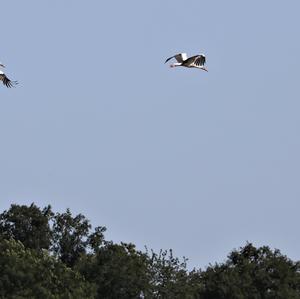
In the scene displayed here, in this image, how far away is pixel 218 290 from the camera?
180875 millimetres

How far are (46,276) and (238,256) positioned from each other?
4180 cm

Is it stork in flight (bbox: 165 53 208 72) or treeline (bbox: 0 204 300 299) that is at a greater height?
treeline (bbox: 0 204 300 299)

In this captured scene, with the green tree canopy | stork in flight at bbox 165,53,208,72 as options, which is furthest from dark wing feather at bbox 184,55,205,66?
the green tree canopy

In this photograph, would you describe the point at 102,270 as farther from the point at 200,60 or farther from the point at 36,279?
the point at 200,60

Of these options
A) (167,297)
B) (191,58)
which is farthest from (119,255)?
(191,58)

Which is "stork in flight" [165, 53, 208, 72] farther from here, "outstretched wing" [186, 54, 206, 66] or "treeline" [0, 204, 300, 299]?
"treeline" [0, 204, 300, 299]

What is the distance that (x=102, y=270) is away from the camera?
16825cm

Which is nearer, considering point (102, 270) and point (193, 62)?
point (193, 62)

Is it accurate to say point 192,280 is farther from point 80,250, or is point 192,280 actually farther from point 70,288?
point 70,288

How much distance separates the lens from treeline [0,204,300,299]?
6112 inches

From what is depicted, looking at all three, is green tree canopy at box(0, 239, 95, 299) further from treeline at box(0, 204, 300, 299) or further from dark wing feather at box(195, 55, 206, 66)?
dark wing feather at box(195, 55, 206, 66)

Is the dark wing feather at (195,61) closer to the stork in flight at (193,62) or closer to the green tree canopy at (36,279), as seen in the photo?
the stork in flight at (193,62)

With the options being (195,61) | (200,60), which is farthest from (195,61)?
(200,60)

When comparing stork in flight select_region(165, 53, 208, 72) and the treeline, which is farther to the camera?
the treeline
